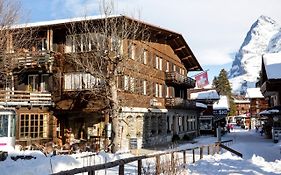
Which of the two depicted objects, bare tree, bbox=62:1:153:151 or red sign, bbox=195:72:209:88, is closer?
bare tree, bbox=62:1:153:151

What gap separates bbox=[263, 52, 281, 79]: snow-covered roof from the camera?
4347 centimetres

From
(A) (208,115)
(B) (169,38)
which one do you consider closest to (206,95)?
(A) (208,115)

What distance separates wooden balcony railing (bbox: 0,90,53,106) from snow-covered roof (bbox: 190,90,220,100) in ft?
119

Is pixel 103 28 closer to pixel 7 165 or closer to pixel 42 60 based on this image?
pixel 42 60

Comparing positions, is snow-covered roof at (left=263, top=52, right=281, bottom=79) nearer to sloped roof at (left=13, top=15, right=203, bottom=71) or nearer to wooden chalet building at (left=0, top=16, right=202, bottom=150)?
sloped roof at (left=13, top=15, right=203, bottom=71)

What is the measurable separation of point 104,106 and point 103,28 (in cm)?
582

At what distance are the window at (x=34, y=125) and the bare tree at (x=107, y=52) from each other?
486 centimetres

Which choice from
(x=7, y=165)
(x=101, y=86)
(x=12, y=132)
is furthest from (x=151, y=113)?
(x=7, y=165)

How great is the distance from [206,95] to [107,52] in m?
40.6

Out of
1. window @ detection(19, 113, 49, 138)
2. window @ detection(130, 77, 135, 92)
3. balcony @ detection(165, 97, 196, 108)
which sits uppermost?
window @ detection(130, 77, 135, 92)

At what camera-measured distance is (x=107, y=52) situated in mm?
26344

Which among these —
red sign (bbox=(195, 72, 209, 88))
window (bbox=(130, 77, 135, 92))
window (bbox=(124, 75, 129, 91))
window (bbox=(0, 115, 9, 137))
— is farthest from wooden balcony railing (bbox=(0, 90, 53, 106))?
red sign (bbox=(195, 72, 209, 88))

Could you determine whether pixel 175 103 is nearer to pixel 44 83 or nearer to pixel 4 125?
pixel 44 83

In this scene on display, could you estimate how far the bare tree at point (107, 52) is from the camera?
84.1 feet
